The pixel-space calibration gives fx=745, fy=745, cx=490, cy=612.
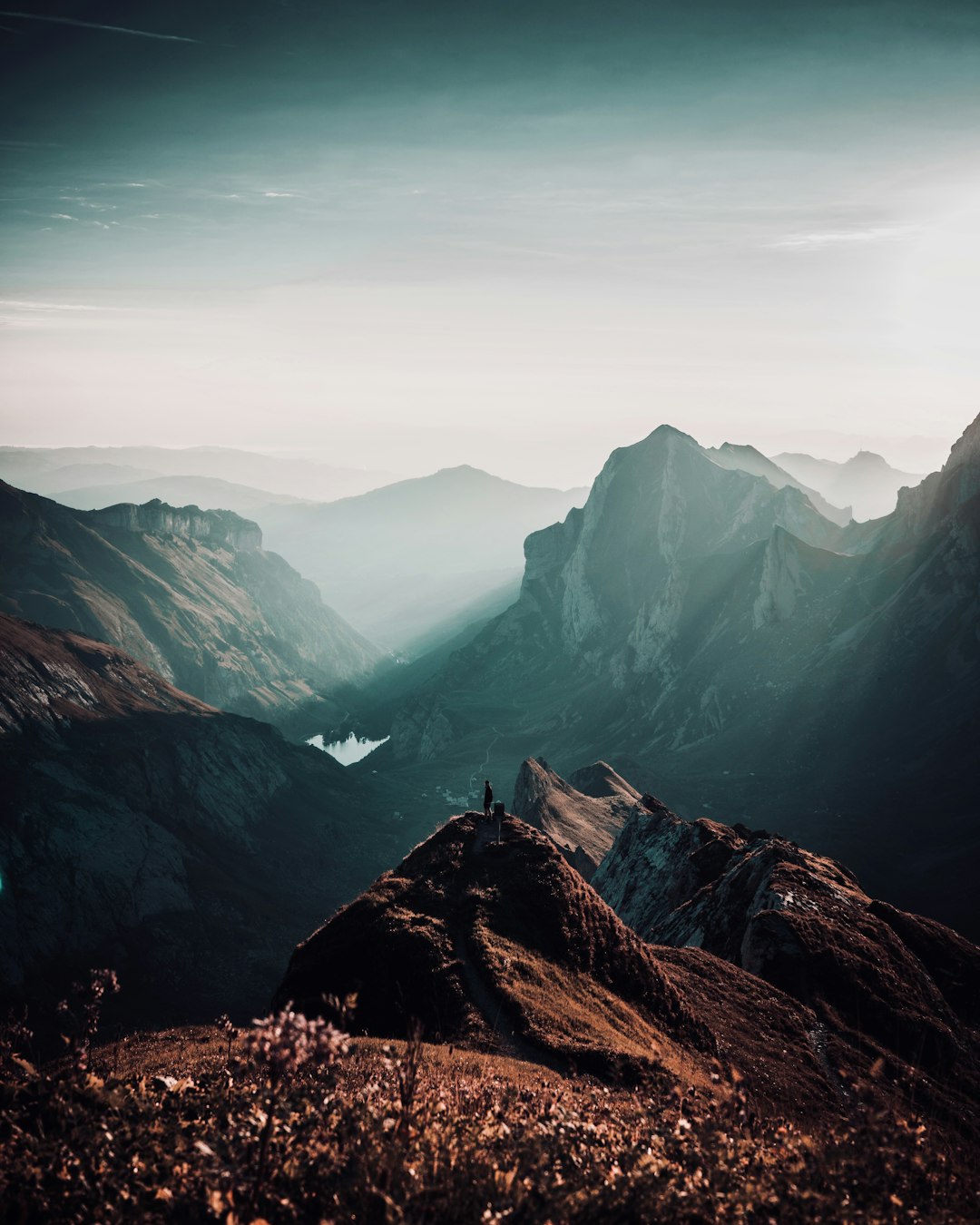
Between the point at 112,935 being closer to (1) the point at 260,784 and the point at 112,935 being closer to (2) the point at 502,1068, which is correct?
(1) the point at 260,784

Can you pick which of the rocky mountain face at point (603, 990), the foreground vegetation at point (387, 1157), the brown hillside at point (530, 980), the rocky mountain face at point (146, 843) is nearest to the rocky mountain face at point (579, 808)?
the rocky mountain face at point (146, 843)

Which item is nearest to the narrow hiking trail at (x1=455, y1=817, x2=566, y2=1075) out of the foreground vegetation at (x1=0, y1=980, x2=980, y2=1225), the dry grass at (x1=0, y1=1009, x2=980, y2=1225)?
the foreground vegetation at (x1=0, y1=980, x2=980, y2=1225)

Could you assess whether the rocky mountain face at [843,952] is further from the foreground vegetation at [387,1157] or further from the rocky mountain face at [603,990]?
the foreground vegetation at [387,1157]

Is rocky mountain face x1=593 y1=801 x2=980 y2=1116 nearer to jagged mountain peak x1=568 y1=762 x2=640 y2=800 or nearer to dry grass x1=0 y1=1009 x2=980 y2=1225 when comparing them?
dry grass x1=0 y1=1009 x2=980 y2=1225

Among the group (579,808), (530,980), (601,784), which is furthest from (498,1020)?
(601,784)

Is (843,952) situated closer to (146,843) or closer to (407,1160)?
(407,1160)

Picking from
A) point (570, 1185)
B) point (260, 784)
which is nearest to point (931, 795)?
point (260, 784)
